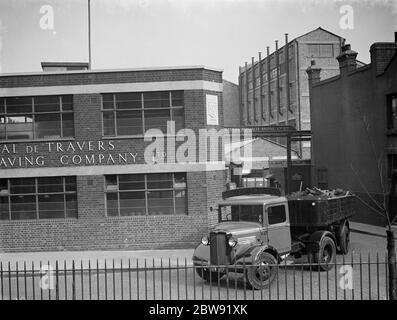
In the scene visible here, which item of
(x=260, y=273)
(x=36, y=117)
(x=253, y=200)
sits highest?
(x=36, y=117)

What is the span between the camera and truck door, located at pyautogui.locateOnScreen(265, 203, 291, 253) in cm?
1186

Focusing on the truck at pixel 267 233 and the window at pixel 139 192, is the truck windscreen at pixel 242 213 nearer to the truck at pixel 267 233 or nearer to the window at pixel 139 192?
the truck at pixel 267 233

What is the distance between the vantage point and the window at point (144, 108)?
17922mm

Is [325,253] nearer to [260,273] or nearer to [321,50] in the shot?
[260,273]

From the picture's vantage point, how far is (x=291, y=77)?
4422 cm

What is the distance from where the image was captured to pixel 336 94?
25562 mm

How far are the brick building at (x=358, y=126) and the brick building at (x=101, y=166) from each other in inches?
277

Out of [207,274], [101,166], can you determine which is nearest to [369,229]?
[207,274]

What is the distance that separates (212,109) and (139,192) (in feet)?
14.3

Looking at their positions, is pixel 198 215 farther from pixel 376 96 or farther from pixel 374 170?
pixel 376 96

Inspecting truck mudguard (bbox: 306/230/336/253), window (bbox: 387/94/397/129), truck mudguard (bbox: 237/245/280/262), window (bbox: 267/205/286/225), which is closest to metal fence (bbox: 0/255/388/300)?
truck mudguard (bbox: 237/245/280/262)

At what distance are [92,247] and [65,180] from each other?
2815mm

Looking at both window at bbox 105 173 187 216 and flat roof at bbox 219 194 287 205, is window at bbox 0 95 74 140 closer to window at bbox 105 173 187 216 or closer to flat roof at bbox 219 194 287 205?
window at bbox 105 173 187 216

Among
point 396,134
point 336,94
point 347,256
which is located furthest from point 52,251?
point 336,94
